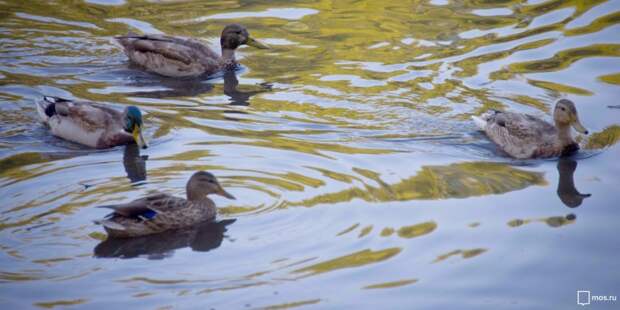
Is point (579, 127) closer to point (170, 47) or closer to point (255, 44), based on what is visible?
point (255, 44)

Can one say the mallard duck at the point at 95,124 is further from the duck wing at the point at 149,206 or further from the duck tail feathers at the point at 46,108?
the duck wing at the point at 149,206

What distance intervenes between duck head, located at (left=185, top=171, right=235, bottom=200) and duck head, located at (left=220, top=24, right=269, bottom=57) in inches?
265

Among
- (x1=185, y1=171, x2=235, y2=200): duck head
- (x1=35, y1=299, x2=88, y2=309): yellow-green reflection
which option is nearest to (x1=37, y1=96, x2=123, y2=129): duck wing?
(x1=185, y1=171, x2=235, y2=200): duck head

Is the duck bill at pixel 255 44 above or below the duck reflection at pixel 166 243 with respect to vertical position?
above

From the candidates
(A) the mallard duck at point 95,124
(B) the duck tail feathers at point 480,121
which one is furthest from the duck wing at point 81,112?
(B) the duck tail feathers at point 480,121

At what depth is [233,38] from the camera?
16.5m

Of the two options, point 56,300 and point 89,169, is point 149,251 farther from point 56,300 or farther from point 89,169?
point 89,169

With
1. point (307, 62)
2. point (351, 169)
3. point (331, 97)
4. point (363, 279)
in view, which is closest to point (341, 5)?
point (307, 62)

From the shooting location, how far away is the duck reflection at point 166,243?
30.4 feet

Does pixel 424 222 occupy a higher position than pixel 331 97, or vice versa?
pixel 331 97

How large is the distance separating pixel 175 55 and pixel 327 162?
205 inches

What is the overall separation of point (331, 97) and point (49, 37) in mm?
5790

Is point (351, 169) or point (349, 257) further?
point (351, 169)

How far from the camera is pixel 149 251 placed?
936 cm
